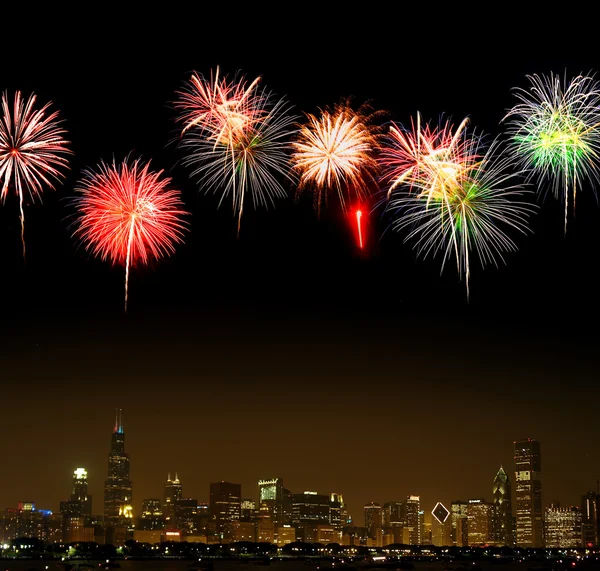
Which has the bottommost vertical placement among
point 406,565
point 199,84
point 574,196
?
point 406,565

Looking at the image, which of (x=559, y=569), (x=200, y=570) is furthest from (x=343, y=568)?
(x=559, y=569)

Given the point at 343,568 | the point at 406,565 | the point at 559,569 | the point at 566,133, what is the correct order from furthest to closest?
the point at 406,565, the point at 559,569, the point at 343,568, the point at 566,133

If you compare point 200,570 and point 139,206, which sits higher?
point 139,206

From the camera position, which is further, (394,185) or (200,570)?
(200,570)

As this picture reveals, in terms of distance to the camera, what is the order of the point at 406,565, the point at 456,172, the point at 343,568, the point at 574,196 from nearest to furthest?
the point at 574,196 → the point at 456,172 → the point at 343,568 → the point at 406,565

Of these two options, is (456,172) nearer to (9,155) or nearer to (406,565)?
(9,155)

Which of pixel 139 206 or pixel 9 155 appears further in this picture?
pixel 139 206

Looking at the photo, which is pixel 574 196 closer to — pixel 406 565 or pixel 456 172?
pixel 456 172

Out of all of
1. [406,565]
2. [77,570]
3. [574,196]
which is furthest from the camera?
[406,565]

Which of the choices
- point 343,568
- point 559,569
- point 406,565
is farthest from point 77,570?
point 559,569
